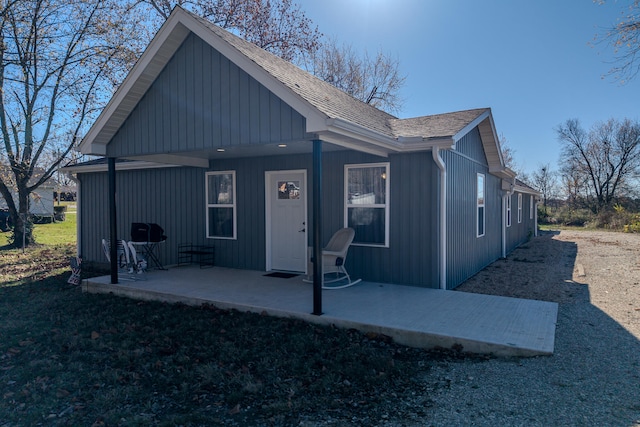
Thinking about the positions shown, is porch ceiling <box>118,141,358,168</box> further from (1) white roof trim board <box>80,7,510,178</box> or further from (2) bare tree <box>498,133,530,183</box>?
(2) bare tree <box>498,133,530,183</box>

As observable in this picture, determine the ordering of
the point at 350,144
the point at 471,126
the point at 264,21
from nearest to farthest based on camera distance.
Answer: the point at 350,144 < the point at 471,126 < the point at 264,21

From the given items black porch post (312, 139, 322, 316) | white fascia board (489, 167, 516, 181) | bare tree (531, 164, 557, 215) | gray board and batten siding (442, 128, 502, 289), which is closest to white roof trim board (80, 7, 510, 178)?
black porch post (312, 139, 322, 316)

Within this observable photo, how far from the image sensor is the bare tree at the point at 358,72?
19422 millimetres

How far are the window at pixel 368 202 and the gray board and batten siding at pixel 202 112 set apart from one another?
2289 mm

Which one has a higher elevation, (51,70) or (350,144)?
(51,70)

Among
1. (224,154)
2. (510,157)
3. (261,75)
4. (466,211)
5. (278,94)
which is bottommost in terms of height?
(466,211)

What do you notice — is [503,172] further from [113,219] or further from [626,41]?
[113,219]

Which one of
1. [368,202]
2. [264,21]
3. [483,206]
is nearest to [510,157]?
[264,21]

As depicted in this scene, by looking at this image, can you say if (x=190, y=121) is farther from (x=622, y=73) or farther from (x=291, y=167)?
(x=622, y=73)

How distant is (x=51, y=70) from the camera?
13484 millimetres

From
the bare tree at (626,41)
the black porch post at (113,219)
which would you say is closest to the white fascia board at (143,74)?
the black porch post at (113,219)

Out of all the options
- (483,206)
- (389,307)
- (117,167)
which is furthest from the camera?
(117,167)

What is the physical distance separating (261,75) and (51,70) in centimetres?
1171

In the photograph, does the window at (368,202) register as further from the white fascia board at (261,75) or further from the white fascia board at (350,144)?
the white fascia board at (261,75)
